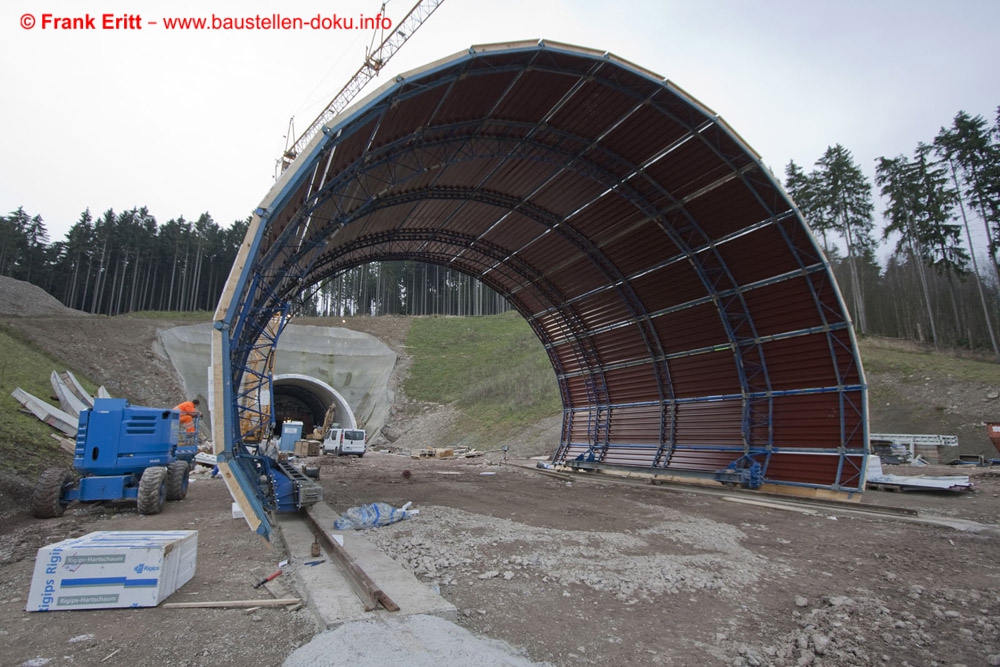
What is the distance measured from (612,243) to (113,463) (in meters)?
18.2

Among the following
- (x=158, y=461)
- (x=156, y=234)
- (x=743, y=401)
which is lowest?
(x=158, y=461)

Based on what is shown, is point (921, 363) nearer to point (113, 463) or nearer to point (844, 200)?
point (844, 200)

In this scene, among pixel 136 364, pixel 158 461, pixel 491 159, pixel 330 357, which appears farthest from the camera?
pixel 330 357

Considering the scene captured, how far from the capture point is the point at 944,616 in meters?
6.32

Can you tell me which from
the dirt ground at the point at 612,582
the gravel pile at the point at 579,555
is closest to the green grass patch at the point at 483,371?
the dirt ground at the point at 612,582

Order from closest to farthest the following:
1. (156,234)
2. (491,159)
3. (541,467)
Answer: (491,159) < (541,467) < (156,234)

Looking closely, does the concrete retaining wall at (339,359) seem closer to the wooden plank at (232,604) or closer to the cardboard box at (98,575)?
the cardboard box at (98,575)

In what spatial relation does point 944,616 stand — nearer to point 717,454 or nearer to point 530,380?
point 717,454

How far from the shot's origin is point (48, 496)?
10703 mm

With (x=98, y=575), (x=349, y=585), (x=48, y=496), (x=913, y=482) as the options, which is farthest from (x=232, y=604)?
(x=913, y=482)

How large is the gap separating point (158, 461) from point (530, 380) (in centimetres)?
3237

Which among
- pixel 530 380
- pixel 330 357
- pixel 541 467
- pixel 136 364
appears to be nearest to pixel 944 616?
pixel 541 467

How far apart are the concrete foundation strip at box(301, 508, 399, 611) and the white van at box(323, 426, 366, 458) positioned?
79.5 feet

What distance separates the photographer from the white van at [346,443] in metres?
33.0
